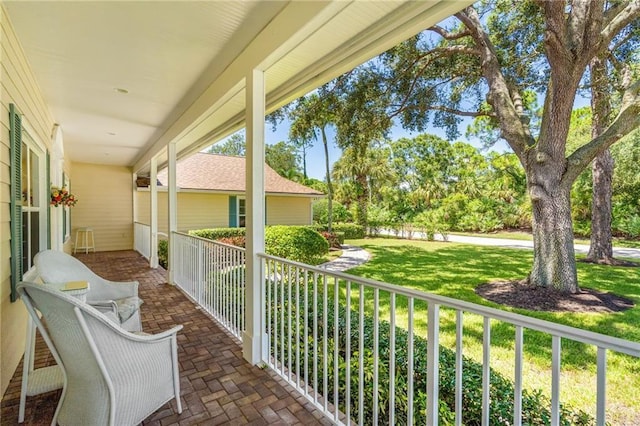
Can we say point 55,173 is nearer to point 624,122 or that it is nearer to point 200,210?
point 200,210

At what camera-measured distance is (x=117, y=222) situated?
10.1 meters

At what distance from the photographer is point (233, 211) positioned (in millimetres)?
12016

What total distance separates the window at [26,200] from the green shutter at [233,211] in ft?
25.5

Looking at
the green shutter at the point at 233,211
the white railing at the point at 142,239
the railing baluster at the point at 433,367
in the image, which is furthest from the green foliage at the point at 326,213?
the railing baluster at the point at 433,367

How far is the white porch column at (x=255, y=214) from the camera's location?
9.23 feet

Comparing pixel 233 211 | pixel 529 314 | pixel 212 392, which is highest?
pixel 233 211

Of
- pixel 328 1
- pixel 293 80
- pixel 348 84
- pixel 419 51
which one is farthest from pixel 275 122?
pixel 328 1

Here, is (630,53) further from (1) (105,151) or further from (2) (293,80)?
(1) (105,151)

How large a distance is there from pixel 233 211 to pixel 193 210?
152 cm

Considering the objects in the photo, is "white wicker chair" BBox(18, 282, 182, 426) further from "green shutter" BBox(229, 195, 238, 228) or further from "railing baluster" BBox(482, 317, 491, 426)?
"green shutter" BBox(229, 195, 238, 228)

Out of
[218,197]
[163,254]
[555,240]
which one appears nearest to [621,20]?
[555,240]

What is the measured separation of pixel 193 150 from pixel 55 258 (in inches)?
165

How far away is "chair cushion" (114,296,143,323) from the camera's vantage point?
2.59m

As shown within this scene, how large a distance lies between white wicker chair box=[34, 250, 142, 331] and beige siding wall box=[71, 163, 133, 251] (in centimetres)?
836
